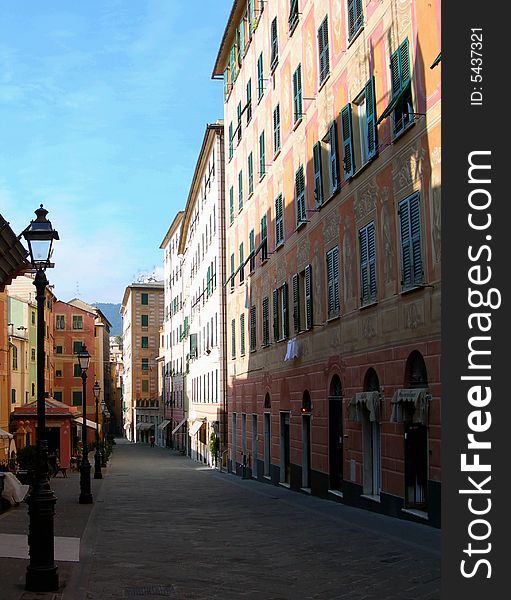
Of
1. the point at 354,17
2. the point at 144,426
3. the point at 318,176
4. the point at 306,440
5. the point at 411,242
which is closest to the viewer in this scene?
the point at 411,242

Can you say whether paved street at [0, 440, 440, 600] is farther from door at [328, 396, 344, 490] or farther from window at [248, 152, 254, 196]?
window at [248, 152, 254, 196]

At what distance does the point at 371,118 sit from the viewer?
67.7ft

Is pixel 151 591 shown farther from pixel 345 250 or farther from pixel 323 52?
pixel 323 52

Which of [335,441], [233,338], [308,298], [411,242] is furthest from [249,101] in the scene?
[411,242]

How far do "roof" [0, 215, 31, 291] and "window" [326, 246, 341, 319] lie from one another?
813cm

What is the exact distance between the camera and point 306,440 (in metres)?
28.2

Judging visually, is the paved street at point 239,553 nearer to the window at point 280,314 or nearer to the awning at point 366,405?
the awning at point 366,405

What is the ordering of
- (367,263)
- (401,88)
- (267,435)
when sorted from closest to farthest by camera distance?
1. (401,88)
2. (367,263)
3. (267,435)

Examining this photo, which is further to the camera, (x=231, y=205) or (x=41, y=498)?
(x=231, y=205)

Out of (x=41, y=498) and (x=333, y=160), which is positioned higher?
(x=333, y=160)

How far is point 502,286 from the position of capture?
7324 millimetres

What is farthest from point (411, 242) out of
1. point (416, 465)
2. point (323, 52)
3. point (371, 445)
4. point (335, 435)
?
point (323, 52)

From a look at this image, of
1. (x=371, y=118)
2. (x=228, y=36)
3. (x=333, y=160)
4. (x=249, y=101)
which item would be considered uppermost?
(x=228, y=36)

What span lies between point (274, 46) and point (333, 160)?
400 inches
